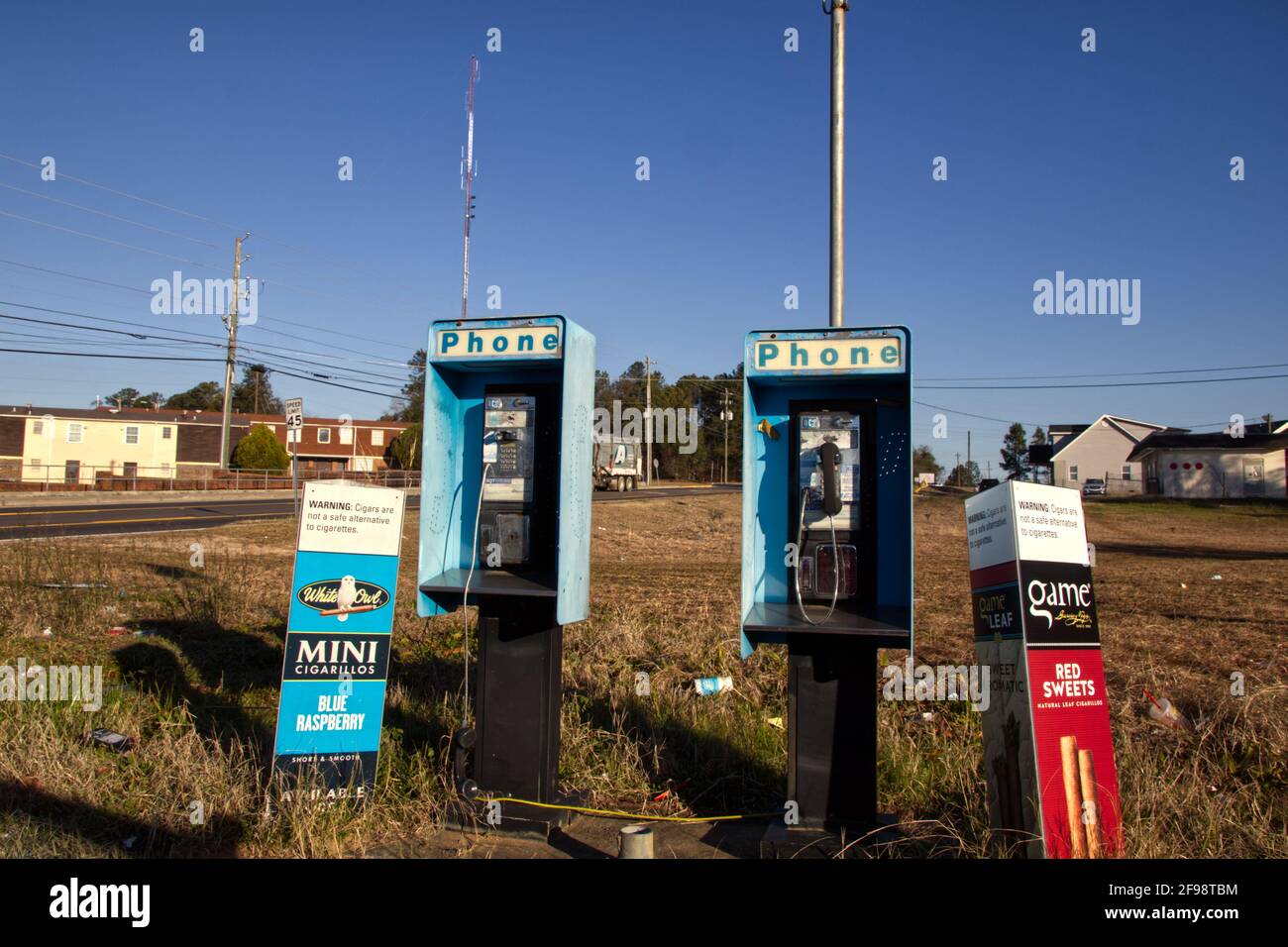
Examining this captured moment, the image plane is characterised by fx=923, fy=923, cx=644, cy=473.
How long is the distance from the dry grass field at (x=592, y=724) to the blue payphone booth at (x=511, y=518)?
0.45 metres

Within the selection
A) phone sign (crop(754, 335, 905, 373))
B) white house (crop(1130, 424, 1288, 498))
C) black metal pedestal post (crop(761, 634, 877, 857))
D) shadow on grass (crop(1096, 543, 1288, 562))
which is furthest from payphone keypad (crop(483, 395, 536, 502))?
white house (crop(1130, 424, 1288, 498))

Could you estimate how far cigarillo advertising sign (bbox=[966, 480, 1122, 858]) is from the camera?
334 centimetres

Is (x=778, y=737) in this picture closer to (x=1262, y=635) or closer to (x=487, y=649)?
(x=487, y=649)

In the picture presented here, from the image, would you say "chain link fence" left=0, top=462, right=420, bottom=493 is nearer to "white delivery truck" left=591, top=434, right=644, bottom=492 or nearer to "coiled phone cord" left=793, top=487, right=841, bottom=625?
"white delivery truck" left=591, top=434, right=644, bottom=492

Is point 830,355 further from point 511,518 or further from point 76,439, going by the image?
point 76,439

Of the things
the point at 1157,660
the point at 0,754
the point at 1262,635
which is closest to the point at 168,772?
the point at 0,754

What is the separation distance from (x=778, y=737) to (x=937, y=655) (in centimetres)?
234

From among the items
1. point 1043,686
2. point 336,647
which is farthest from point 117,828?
point 1043,686

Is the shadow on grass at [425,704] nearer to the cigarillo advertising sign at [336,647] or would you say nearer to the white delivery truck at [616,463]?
the cigarillo advertising sign at [336,647]

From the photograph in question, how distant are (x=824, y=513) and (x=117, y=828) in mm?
3590

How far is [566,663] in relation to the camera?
22.7 feet

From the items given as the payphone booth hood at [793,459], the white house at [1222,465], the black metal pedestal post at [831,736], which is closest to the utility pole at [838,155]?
the payphone booth hood at [793,459]

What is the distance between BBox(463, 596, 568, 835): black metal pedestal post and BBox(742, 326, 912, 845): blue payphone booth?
1006mm
